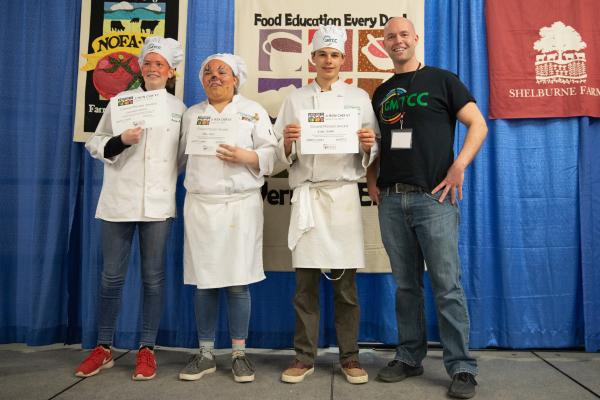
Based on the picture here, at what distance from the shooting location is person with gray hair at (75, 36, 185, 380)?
6.90ft

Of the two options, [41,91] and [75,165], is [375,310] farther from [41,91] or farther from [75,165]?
[41,91]

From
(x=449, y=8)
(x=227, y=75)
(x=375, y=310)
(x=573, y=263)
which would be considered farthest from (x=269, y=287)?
(x=449, y=8)

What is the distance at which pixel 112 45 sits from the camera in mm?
2688

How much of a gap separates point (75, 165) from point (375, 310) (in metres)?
2.06

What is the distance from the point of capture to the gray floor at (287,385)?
1.88 m

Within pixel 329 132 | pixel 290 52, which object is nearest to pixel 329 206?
pixel 329 132

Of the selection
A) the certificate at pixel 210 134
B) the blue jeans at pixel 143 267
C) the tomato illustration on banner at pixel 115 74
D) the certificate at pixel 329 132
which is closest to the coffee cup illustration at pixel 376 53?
the certificate at pixel 329 132

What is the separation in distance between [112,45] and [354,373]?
2363 mm

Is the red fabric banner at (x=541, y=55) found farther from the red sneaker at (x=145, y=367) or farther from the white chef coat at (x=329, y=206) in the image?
the red sneaker at (x=145, y=367)

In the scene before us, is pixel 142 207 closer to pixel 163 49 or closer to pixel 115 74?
pixel 163 49

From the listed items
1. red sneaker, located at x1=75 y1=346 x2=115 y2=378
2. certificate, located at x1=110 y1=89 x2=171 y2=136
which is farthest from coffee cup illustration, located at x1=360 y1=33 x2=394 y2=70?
red sneaker, located at x1=75 y1=346 x2=115 y2=378

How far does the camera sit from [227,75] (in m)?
2.13

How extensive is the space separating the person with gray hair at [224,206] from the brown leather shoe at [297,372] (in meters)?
0.17

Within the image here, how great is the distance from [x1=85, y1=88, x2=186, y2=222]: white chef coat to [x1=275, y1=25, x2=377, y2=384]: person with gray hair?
59cm
